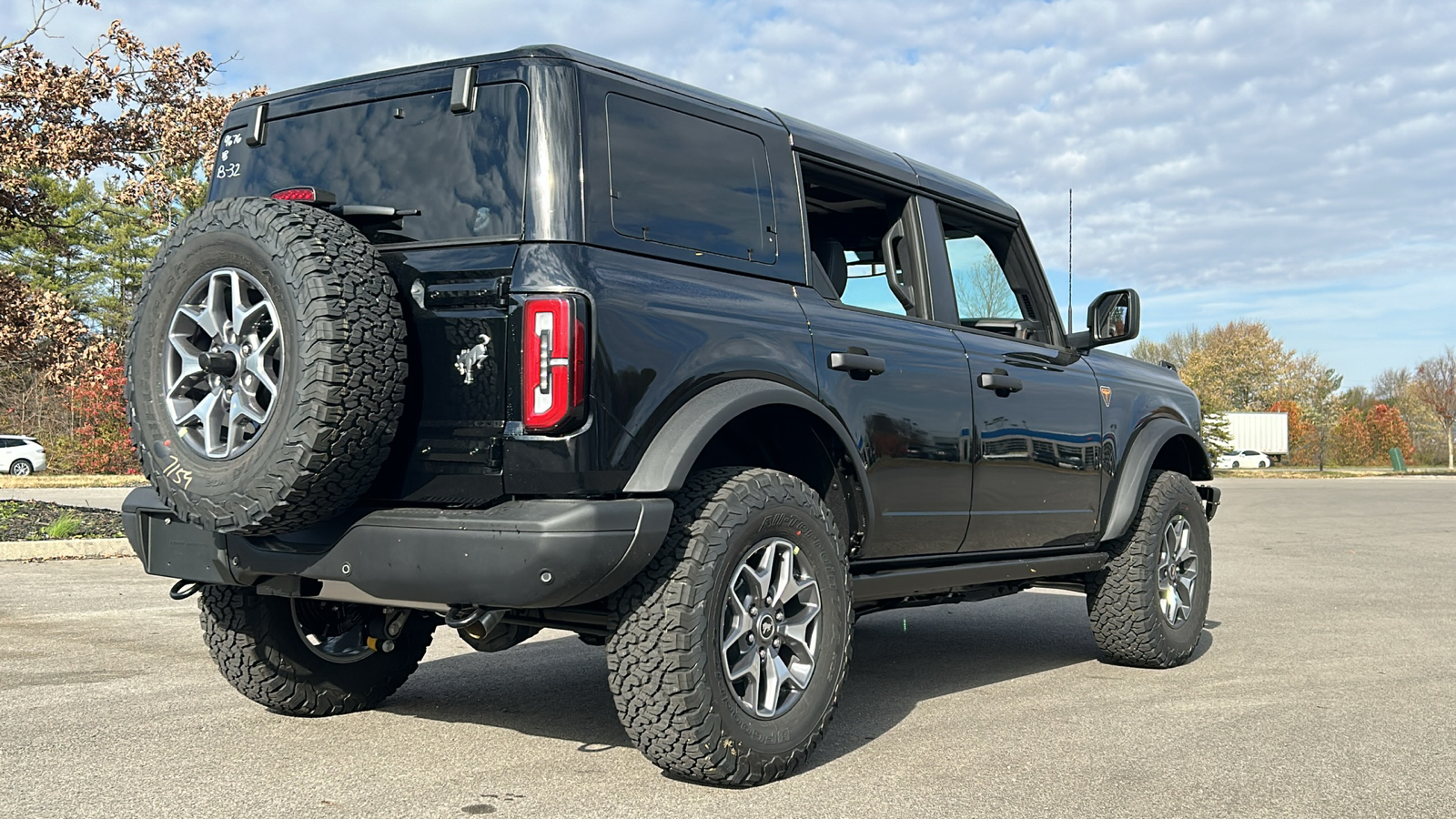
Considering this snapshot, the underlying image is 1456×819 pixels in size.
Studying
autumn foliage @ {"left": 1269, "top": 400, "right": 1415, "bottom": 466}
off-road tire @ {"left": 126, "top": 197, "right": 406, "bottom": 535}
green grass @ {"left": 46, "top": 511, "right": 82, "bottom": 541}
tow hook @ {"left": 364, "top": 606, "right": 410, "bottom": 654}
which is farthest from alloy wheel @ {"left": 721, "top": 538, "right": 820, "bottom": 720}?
autumn foliage @ {"left": 1269, "top": 400, "right": 1415, "bottom": 466}

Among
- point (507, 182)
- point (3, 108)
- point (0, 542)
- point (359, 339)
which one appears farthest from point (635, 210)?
point (3, 108)

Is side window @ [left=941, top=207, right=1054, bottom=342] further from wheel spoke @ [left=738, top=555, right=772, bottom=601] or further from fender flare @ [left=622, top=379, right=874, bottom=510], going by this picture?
wheel spoke @ [left=738, top=555, right=772, bottom=601]

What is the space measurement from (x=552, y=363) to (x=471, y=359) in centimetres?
27

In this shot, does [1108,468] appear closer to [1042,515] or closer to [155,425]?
[1042,515]

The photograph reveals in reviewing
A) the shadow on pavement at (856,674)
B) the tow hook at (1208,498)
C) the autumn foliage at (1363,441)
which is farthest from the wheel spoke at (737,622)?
the autumn foliage at (1363,441)

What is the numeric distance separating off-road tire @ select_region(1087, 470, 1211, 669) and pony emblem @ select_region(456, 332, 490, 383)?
3.79 m

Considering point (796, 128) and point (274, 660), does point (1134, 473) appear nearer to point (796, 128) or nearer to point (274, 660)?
point (796, 128)

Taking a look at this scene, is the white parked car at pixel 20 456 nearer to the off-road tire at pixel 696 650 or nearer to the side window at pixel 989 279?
the side window at pixel 989 279

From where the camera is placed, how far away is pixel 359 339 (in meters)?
3.48

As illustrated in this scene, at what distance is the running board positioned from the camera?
15.5 feet

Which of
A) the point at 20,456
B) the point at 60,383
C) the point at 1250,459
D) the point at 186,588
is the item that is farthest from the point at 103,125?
the point at 1250,459

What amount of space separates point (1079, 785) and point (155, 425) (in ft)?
9.70

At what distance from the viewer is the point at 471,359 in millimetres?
3625

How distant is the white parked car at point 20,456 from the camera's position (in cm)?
3203
